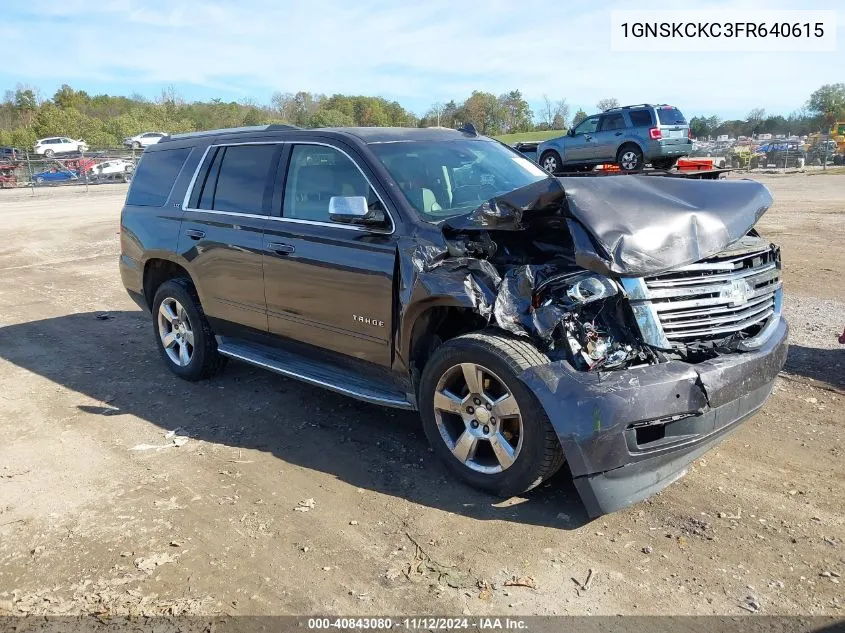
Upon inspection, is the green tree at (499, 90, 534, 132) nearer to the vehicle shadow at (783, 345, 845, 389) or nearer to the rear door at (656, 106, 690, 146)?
the rear door at (656, 106, 690, 146)

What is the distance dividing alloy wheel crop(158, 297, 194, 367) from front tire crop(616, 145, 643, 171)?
1641 centimetres

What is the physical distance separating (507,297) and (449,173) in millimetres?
1401

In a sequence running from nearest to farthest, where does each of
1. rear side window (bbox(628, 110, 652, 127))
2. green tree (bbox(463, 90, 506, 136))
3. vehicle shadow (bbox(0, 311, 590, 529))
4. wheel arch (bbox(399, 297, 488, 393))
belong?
vehicle shadow (bbox(0, 311, 590, 529))
wheel arch (bbox(399, 297, 488, 393))
rear side window (bbox(628, 110, 652, 127))
green tree (bbox(463, 90, 506, 136))

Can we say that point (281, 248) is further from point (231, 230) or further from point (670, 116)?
point (670, 116)

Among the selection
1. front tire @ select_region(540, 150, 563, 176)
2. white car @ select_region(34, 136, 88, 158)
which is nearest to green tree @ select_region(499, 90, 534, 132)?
white car @ select_region(34, 136, 88, 158)

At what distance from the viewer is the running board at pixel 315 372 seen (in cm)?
424

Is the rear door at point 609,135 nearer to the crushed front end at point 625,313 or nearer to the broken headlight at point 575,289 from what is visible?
the crushed front end at point 625,313

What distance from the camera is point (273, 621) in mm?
2877

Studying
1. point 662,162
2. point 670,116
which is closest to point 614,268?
point 662,162

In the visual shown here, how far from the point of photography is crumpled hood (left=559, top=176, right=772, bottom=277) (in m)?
3.36

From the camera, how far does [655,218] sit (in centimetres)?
355

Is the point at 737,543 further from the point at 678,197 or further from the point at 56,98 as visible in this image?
the point at 56,98

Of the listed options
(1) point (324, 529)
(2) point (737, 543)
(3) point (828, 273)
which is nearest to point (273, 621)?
(1) point (324, 529)

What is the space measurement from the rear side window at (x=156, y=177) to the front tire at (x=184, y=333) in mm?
811
